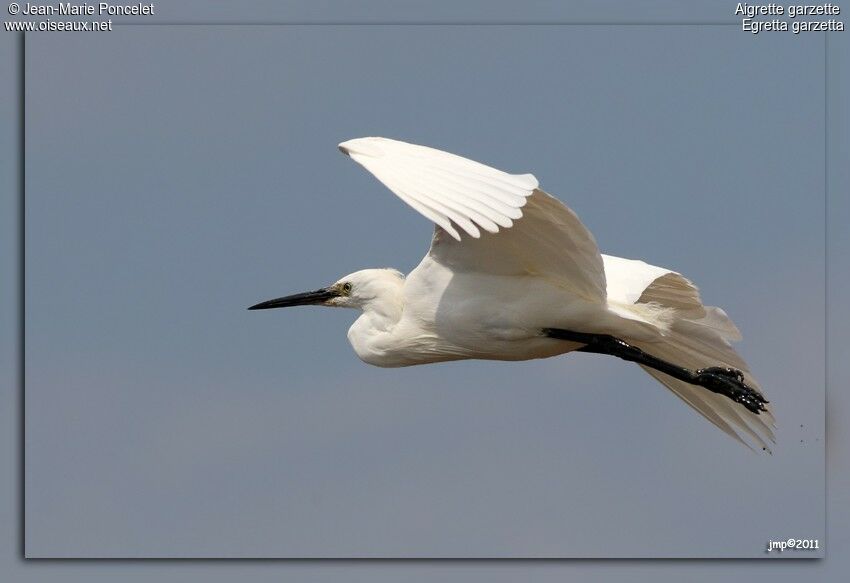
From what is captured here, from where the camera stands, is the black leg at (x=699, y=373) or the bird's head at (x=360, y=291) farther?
the bird's head at (x=360, y=291)

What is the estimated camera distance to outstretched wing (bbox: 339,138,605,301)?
20.0ft

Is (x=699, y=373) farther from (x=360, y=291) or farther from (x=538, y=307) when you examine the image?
(x=360, y=291)

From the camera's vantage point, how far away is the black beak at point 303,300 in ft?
26.6

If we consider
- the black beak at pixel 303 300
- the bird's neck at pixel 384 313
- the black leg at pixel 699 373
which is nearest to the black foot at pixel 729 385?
the black leg at pixel 699 373

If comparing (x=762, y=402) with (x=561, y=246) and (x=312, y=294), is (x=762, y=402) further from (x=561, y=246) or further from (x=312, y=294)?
(x=312, y=294)

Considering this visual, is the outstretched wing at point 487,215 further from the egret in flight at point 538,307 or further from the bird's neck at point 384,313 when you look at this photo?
the bird's neck at point 384,313

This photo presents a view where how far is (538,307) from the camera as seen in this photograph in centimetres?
727

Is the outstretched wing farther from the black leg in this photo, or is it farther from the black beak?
the black beak

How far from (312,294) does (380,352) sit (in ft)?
Answer: 2.13

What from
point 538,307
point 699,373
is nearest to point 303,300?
point 538,307

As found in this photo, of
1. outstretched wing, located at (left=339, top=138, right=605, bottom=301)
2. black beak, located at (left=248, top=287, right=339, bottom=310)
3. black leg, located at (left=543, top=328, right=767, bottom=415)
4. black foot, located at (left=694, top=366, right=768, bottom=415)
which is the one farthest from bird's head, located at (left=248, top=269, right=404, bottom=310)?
black foot, located at (left=694, top=366, right=768, bottom=415)

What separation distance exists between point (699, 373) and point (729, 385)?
0.14m

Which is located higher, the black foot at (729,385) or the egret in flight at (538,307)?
the egret in flight at (538,307)

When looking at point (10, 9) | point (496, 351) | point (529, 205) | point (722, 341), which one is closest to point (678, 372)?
point (722, 341)
